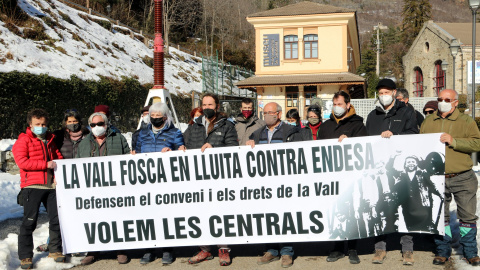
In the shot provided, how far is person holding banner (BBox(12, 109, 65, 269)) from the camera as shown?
603 cm

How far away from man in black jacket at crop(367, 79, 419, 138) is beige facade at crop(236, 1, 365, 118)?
947 inches

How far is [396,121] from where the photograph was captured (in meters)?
6.09

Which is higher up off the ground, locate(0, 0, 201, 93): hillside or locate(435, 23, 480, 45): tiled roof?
locate(435, 23, 480, 45): tiled roof

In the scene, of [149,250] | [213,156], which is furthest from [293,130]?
[149,250]

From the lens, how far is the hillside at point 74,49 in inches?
832

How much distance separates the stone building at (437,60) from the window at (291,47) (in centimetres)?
1831

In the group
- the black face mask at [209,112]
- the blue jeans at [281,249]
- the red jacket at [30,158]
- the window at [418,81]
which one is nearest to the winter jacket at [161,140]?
the black face mask at [209,112]

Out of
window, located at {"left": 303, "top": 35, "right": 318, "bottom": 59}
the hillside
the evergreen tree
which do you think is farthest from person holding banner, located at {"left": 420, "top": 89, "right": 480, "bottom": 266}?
the evergreen tree

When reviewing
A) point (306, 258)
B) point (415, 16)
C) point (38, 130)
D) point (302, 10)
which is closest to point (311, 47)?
point (302, 10)

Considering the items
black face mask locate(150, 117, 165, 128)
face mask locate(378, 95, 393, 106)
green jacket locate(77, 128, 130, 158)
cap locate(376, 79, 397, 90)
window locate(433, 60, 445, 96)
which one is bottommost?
green jacket locate(77, 128, 130, 158)

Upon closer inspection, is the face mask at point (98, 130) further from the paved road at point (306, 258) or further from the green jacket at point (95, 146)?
the paved road at point (306, 258)

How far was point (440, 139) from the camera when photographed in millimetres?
5711

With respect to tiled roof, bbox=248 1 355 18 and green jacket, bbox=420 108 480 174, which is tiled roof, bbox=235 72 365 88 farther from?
green jacket, bbox=420 108 480 174

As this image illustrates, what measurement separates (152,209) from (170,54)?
38.6 meters
